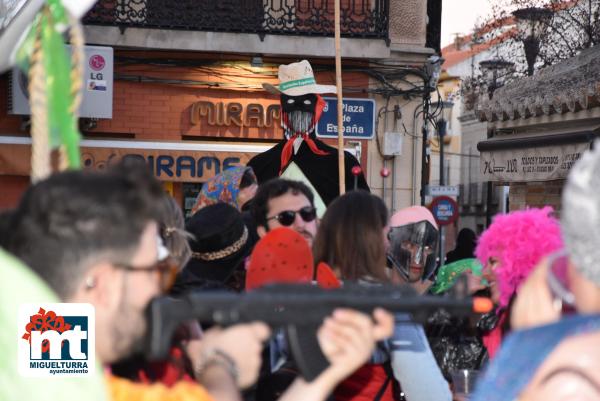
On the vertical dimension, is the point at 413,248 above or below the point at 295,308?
below

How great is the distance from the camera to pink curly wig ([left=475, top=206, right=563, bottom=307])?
4109 millimetres

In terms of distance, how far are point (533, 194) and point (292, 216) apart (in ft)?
18.5

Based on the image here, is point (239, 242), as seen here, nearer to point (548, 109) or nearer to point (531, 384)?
point (531, 384)

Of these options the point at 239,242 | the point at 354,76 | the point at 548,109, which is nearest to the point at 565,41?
the point at 354,76

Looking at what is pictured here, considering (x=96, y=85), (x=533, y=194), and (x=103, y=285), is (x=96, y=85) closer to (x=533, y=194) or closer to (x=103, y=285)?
(x=533, y=194)

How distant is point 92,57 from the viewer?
14570mm

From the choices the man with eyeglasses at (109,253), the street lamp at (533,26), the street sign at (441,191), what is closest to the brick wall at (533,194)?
the man with eyeglasses at (109,253)

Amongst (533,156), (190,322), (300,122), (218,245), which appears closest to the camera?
(190,322)

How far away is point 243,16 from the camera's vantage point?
54.7 ft

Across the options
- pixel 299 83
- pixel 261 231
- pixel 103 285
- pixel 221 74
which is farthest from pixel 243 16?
pixel 103 285

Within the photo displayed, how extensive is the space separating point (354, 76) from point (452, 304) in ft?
48.7

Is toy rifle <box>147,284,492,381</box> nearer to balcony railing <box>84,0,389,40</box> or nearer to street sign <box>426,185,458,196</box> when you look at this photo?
balcony railing <box>84,0,389,40</box>

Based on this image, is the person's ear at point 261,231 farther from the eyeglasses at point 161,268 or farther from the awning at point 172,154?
the awning at point 172,154

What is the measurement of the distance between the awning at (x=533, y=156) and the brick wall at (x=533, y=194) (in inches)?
28.7
